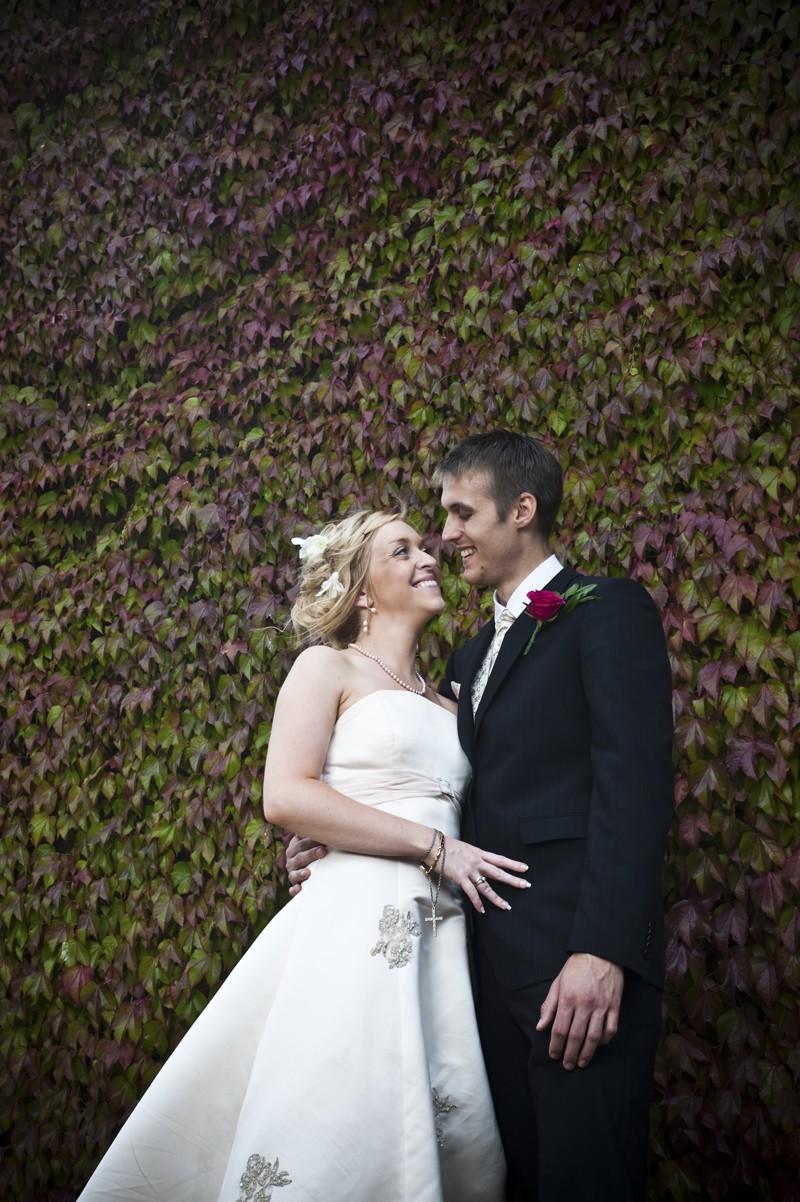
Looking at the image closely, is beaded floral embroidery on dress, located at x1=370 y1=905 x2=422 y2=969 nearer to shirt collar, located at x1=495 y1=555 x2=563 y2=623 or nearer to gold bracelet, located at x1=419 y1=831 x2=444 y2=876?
gold bracelet, located at x1=419 y1=831 x2=444 y2=876

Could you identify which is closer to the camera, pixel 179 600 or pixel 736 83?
pixel 736 83

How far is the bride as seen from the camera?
2.19m

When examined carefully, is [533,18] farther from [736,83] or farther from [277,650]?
[277,650]

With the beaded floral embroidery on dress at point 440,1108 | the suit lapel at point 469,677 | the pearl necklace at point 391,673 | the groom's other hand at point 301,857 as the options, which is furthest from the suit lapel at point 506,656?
the beaded floral embroidery on dress at point 440,1108

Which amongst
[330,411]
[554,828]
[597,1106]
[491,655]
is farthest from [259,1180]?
[330,411]

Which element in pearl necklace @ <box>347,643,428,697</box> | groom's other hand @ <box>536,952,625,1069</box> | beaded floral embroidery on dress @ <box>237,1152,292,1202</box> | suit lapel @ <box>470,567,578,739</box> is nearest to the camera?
groom's other hand @ <box>536,952,625,1069</box>

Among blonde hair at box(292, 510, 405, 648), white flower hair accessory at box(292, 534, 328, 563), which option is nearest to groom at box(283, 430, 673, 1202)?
blonde hair at box(292, 510, 405, 648)

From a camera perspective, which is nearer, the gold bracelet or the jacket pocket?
the jacket pocket

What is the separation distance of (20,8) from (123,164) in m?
0.91

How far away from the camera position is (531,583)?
2.56 meters

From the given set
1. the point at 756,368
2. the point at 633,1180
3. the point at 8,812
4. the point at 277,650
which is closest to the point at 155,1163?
the point at 633,1180

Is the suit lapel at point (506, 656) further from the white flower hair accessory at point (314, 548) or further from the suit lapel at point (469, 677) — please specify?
the white flower hair accessory at point (314, 548)

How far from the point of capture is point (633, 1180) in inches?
82.0

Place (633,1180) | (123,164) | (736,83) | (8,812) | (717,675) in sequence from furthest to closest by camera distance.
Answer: (123,164) → (8,812) → (736,83) → (717,675) → (633,1180)
